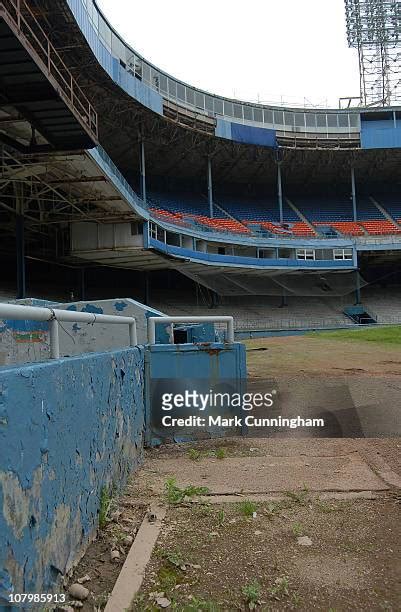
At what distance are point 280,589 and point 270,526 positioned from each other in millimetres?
845

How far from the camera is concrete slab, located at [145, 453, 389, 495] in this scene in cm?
434

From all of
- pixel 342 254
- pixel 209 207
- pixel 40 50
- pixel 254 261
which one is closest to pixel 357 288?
pixel 342 254

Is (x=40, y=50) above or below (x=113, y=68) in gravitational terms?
Answer: below

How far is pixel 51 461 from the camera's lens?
2.54 metres

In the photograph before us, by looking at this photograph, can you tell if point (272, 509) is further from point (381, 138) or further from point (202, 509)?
point (381, 138)

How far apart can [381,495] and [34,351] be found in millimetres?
3682

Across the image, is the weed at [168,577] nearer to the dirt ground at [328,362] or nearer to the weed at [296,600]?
the weed at [296,600]

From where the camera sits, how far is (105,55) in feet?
92.2

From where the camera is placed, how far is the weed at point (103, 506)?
135 inches

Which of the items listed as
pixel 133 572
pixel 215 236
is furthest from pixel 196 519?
pixel 215 236

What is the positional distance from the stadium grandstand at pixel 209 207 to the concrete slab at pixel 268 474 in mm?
18810

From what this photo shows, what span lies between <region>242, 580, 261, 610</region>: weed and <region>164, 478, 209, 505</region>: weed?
4.56 feet

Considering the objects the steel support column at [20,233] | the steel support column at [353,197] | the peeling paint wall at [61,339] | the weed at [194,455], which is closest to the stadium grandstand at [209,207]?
the steel support column at [20,233]

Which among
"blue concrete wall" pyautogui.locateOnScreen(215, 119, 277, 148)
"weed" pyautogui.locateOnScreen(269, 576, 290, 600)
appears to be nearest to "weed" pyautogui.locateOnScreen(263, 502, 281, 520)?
"weed" pyautogui.locateOnScreen(269, 576, 290, 600)
